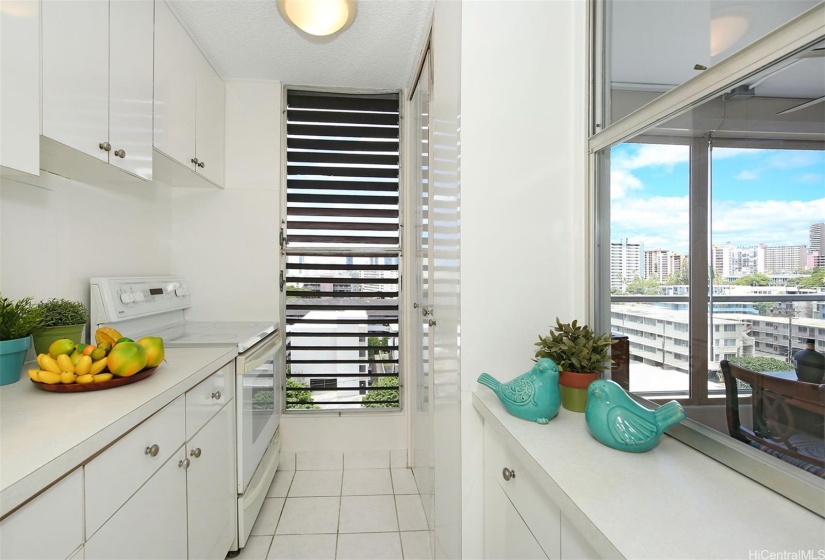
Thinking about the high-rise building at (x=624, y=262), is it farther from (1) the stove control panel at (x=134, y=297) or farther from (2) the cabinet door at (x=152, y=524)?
(1) the stove control panel at (x=134, y=297)

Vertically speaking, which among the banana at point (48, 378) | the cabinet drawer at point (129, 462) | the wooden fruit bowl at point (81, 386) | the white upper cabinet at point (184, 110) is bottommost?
the cabinet drawer at point (129, 462)

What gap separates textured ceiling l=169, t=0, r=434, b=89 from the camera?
6.32 feet

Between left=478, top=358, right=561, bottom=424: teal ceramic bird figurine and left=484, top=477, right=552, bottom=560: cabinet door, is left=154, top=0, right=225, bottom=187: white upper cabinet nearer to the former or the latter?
left=478, top=358, right=561, bottom=424: teal ceramic bird figurine

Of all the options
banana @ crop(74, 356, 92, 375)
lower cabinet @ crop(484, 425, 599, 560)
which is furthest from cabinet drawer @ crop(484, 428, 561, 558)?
banana @ crop(74, 356, 92, 375)

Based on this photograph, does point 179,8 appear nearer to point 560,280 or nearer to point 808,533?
point 560,280

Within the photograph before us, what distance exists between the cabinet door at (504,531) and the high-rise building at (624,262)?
2.54 ft

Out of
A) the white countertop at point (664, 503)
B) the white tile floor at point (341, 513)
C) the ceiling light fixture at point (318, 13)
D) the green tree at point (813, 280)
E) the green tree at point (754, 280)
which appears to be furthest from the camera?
the white tile floor at point (341, 513)

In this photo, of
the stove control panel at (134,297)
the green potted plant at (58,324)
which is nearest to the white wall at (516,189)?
the green potted plant at (58,324)

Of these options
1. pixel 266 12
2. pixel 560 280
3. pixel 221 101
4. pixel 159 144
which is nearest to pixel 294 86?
pixel 221 101

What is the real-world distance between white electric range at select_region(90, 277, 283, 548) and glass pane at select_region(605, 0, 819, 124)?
1804mm

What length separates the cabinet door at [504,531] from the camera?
1043 mm

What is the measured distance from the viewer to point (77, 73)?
4.19ft

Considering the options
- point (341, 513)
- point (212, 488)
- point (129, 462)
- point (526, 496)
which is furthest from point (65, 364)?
point (341, 513)

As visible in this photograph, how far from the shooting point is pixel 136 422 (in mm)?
1006
